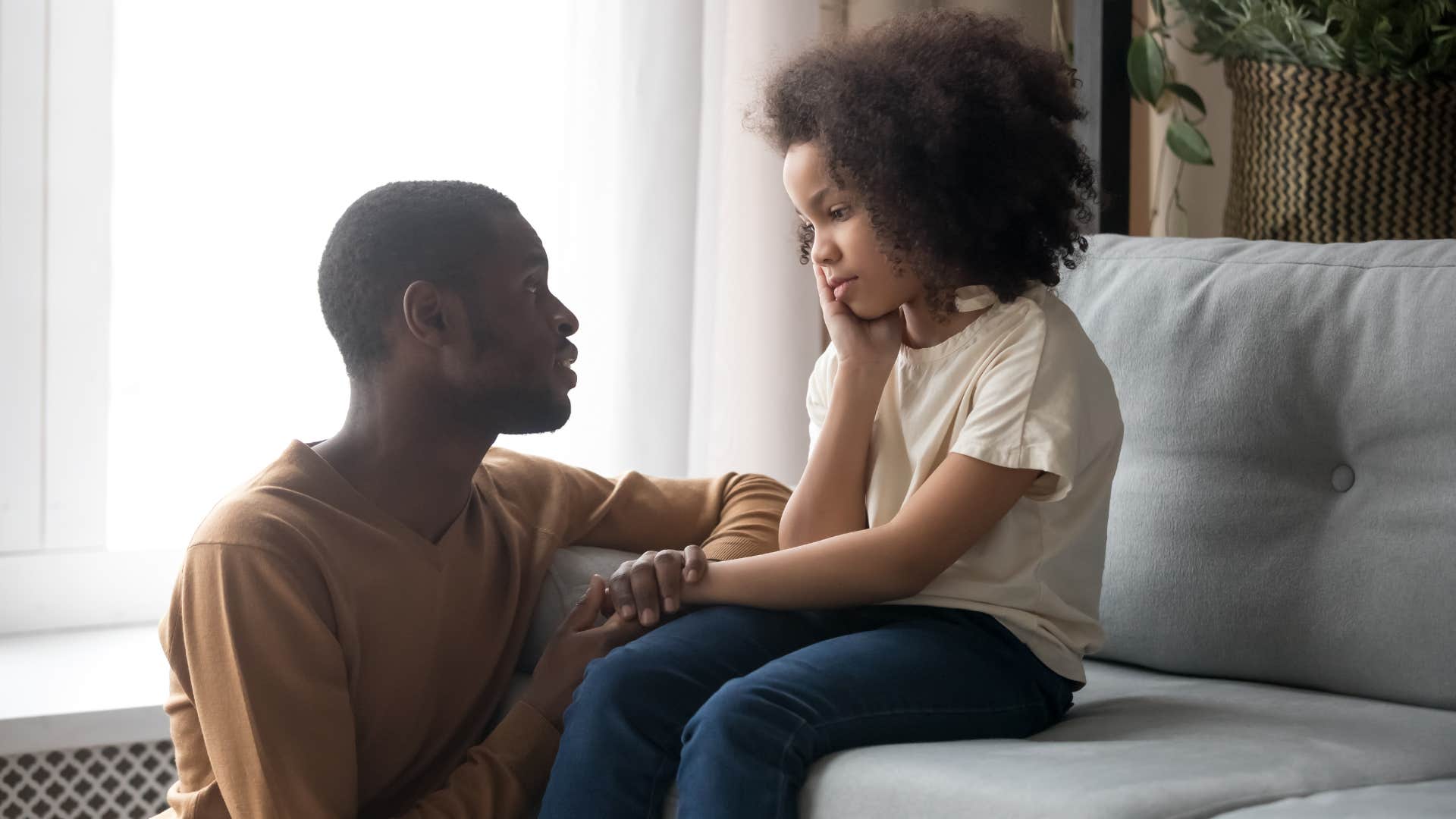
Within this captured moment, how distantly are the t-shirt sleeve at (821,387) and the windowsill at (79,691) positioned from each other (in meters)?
0.77

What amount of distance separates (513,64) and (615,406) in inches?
20.3

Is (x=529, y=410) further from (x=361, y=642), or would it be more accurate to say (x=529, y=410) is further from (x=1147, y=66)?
(x=1147, y=66)

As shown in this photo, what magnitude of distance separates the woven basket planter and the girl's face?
0.88 metres

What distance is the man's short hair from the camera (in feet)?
4.07

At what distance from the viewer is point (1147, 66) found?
6.83ft

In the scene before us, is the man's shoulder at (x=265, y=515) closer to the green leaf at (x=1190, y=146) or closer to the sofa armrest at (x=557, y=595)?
the sofa armrest at (x=557, y=595)

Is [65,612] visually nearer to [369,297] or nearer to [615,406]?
[615,406]

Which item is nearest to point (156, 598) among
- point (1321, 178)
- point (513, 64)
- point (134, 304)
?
point (134, 304)

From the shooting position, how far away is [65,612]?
1917 millimetres

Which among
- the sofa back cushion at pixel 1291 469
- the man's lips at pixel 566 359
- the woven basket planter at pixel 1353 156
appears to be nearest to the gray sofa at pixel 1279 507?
the sofa back cushion at pixel 1291 469

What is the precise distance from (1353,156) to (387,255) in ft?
4.33

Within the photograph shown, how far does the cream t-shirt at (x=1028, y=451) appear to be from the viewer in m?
1.18

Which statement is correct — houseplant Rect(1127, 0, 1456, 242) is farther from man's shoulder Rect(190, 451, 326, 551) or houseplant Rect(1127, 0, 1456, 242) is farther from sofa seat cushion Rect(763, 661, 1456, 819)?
man's shoulder Rect(190, 451, 326, 551)

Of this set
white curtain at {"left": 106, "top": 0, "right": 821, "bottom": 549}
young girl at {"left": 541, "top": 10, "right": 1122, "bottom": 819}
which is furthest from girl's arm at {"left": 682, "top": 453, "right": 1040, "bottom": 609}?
white curtain at {"left": 106, "top": 0, "right": 821, "bottom": 549}
